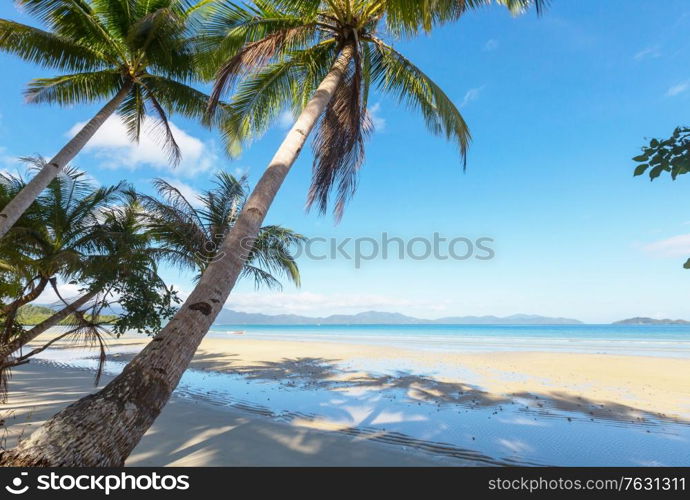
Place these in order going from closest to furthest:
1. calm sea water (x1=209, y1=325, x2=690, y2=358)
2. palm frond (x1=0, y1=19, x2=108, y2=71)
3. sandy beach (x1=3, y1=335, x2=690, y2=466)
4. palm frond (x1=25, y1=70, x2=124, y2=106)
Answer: sandy beach (x1=3, y1=335, x2=690, y2=466) < palm frond (x1=0, y1=19, x2=108, y2=71) < palm frond (x1=25, y1=70, x2=124, y2=106) < calm sea water (x1=209, y1=325, x2=690, y2=358)

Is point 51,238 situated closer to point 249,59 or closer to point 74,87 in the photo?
point 74,87

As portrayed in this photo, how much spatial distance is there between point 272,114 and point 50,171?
4.30 meters

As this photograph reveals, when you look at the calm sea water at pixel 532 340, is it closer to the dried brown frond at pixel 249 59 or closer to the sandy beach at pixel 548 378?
the sandy beach at pixel 548 378

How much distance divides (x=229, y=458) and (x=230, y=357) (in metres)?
13.4

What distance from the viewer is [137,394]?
1.79 metres

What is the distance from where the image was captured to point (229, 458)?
A: 14.4 feet

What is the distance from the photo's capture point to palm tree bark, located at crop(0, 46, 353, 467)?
1406 mm

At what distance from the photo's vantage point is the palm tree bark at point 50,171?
481 cm

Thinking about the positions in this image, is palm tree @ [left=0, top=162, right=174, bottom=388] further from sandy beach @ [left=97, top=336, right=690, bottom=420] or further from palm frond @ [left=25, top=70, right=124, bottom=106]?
sandy beach @ [left=97, top=336, right=690, bottom=420]

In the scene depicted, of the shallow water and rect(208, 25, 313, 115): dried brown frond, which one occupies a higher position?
rect(208, 25, 313, 115): dried brown frond

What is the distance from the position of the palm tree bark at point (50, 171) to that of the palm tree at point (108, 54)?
0.02m

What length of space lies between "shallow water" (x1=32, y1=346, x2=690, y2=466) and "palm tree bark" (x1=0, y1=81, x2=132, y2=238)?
5.39m

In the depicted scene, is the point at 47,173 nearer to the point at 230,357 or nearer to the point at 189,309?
the point at 189,309
